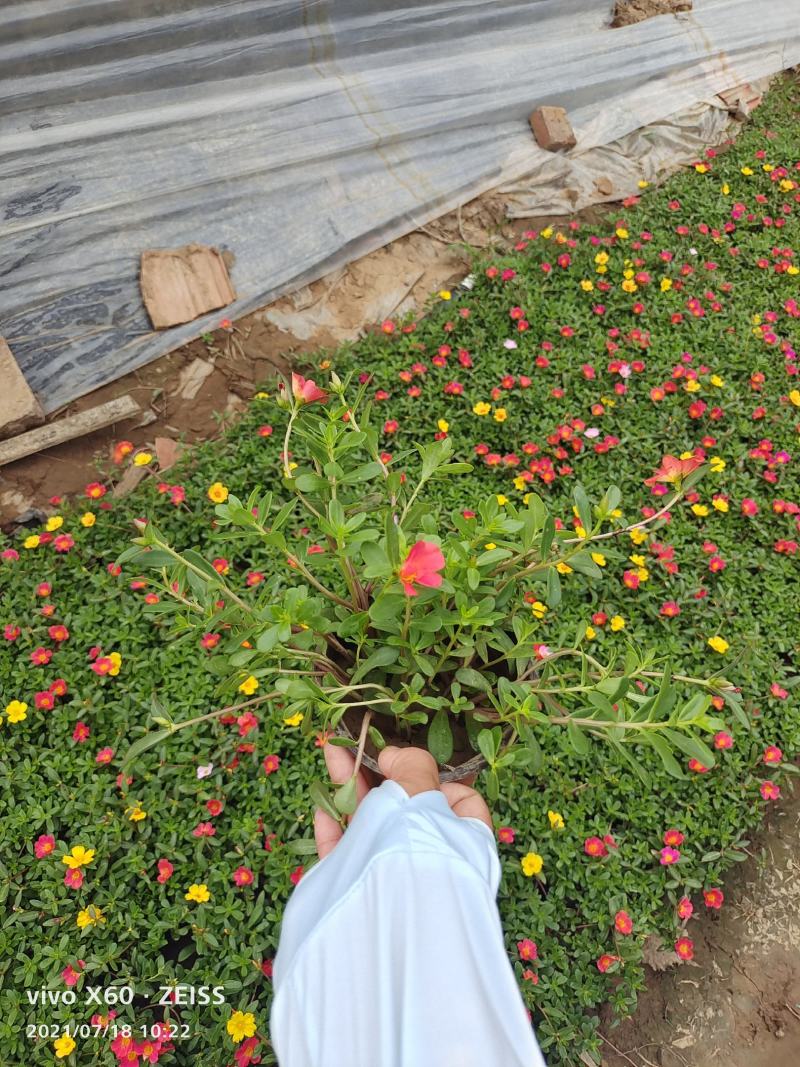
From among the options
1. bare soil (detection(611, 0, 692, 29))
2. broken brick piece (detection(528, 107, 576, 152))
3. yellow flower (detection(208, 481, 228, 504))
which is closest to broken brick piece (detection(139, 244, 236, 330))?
yellow flower (detection(208, 481, 228, 504))

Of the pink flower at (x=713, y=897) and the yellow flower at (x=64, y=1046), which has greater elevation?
the yellow flower at (x=64, y=1046)

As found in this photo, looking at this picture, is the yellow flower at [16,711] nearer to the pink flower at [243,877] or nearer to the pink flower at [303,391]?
the pink flower at [243,877]

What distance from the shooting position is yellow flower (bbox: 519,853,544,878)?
182cm

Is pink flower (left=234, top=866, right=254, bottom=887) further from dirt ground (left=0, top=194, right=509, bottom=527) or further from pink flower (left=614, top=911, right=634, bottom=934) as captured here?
dirt ground (left=0, top=194, right=509, bottom=527)

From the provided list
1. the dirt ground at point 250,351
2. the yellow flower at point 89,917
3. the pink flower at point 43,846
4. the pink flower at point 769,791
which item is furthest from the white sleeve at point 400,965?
the dirt ground at point 250,351

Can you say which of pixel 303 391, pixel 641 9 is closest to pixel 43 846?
pixel 303 391

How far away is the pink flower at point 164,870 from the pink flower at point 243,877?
0.18 m

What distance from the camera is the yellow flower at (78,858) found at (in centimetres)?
178

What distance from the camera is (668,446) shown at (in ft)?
9.16

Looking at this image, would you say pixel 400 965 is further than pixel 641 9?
No

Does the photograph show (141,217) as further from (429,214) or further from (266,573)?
(266,573)

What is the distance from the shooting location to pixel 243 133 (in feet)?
10.5

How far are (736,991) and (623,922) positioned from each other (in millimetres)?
548

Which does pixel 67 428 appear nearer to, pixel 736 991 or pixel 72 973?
pixel 72 973
